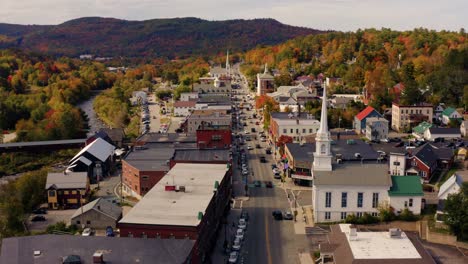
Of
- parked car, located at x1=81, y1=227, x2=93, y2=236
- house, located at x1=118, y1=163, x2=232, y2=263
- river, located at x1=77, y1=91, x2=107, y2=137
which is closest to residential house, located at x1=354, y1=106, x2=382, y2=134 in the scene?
house, located at x1=118, y1=163, x2=232, y2=263

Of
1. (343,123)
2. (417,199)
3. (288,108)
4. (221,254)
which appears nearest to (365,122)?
(343,123)

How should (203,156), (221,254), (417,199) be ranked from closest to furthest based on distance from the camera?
(221,254) < (417,199) < (203,156)

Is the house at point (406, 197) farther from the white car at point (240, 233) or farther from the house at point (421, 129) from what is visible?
the house at point (421, 129)

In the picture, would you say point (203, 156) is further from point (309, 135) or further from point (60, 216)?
point (309, 135)

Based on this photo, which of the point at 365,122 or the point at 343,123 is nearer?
the point at 365,122

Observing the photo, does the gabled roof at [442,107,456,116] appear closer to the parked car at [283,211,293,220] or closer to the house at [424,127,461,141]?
the house at [424,127,461,141]

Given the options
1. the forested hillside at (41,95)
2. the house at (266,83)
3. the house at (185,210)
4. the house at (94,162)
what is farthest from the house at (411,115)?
the forested hillside at (41,95)
